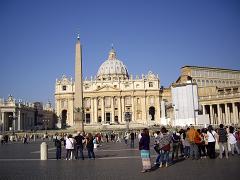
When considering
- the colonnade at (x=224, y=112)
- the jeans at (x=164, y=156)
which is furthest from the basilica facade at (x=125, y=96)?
the jeans at (x=164, y=156)

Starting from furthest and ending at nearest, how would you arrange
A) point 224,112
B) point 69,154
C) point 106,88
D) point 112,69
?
1. point 112,69
2. point 106,88
3. point 224,112
4. point 69,154

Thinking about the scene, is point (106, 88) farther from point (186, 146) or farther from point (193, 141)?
point (193, 141)

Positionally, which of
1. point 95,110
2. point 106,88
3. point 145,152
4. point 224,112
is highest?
point 106,88

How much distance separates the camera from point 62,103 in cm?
9044

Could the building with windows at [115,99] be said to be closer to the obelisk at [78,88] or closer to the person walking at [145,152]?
the obelisk at [78,88]

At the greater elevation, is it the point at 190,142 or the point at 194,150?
the point at 190,142

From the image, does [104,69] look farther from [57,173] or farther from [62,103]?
[57,173]

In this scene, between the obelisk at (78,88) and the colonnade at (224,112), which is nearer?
the obelisk at (78,88)

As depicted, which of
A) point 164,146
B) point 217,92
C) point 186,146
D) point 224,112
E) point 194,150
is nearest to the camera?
point 164,146

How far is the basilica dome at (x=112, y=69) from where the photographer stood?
4177 inches

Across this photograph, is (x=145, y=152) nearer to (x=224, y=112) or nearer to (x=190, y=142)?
(x=190, y=142)

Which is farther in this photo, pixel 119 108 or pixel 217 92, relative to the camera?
pixel 119 108

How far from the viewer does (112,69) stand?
107m

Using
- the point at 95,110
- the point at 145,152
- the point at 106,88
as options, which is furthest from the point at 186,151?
the point at 95,110
